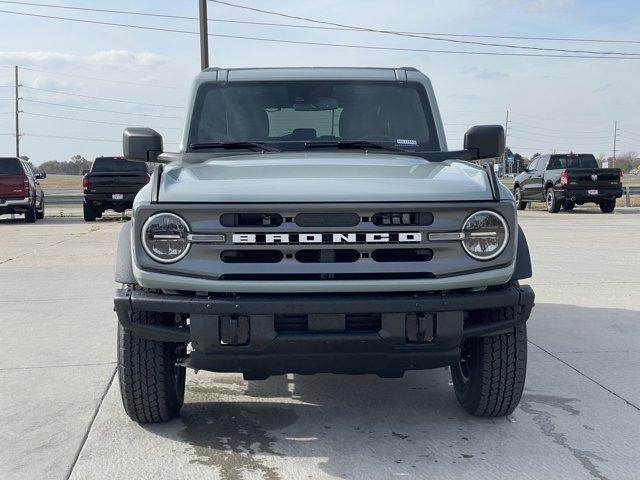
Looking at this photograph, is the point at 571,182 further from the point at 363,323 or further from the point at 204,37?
the point at 363,323

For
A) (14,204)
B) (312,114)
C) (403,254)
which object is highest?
(312,114)

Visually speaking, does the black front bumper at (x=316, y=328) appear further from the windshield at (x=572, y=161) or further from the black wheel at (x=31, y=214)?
the windshield at (x=572, y=161)

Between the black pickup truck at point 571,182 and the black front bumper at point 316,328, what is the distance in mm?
20468

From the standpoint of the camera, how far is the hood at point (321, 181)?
11.5 ft

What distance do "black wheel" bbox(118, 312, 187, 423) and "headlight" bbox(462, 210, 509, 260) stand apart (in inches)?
55.8

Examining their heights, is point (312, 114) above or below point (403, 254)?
above

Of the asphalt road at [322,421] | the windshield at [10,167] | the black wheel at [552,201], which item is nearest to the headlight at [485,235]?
the asphalt road at [322,421]

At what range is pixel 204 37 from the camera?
27.0 metres

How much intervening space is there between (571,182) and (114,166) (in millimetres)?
13140

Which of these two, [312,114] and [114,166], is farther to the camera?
[114,166]

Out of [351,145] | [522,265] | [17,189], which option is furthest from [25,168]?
[522,265]

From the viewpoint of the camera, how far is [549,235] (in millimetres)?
15602

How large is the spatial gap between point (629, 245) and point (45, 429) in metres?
11.6

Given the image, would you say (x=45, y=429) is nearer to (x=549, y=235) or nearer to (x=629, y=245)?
(x=629, y=245)
